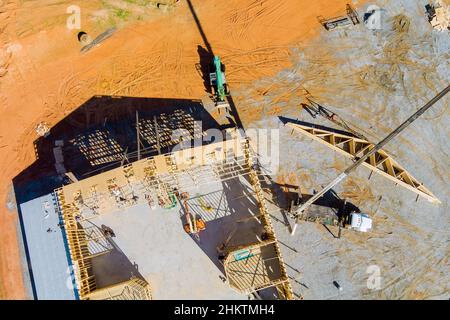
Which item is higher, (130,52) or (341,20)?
(130,52)

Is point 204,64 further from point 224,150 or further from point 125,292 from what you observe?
point 125,292

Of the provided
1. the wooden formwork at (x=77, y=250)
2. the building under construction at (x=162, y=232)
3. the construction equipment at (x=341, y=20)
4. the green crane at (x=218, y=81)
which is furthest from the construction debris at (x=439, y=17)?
the wooden formwork at (x=77, y=250)

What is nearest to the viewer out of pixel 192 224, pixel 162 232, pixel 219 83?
pixel 192 224


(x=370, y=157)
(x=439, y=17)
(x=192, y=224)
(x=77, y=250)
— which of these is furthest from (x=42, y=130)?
(x=439, y=17)

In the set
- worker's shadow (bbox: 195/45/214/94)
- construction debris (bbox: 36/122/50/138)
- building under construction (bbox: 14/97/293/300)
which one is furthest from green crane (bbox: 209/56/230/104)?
construction debris (bbox: 36/122/50/138)
